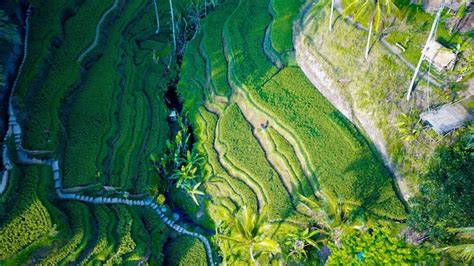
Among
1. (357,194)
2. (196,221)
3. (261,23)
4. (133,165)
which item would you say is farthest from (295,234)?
(261,23)

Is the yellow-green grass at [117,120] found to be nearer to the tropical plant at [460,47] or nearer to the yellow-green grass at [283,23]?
the yellow-green grass at [283,23]

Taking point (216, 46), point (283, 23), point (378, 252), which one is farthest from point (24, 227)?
point (283, 23)

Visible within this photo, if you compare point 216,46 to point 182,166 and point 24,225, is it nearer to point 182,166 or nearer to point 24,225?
point 182,166

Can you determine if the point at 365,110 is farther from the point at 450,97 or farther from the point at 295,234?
the point at 295,234

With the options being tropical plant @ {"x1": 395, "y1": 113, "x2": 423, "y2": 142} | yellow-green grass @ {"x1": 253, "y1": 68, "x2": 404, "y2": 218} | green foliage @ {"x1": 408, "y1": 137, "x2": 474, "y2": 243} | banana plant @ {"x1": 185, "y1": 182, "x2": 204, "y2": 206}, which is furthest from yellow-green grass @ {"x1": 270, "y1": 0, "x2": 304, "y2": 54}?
green foliage @ {"x1": 408, "y1": 137, "x2": 474, "y2": 243}

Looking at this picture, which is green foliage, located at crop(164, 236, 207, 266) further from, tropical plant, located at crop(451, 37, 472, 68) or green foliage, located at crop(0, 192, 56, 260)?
tropical plant, located at crop(451, 37, 472, 68)

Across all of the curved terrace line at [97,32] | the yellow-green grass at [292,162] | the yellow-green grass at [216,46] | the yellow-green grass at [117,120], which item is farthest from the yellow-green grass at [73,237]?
the yellow-green grass at [216,46]
